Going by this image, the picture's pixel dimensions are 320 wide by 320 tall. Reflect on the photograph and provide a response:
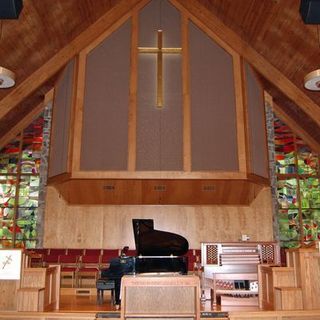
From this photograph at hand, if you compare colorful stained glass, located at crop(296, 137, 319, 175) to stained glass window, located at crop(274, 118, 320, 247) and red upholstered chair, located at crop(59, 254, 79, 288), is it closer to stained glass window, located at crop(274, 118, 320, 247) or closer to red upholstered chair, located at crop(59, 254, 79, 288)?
stained glass window, located at crop(274, 118, 320, 247)

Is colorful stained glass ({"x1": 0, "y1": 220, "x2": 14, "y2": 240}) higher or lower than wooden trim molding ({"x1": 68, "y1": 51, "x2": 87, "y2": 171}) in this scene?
lower

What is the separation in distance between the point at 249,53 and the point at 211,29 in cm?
97

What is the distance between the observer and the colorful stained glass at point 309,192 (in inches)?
398

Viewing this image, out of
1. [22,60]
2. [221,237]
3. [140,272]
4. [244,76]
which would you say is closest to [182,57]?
[244,76]

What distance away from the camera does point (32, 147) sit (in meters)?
10.4

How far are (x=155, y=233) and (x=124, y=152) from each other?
2364mm

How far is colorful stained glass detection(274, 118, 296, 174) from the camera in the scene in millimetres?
10297

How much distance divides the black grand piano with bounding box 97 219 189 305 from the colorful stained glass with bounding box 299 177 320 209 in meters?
4.67

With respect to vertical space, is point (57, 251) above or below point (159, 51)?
below

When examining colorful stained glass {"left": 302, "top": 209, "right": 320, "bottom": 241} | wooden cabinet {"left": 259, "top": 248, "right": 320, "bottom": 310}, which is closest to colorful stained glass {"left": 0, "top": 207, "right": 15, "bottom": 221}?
wooden cabinet {"left": 259, "top": 248, "right": 320, "bottom": 310}

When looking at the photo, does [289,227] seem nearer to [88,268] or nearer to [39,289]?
[88,268]

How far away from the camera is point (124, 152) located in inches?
332

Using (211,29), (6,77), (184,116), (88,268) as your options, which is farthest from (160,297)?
(211,29)

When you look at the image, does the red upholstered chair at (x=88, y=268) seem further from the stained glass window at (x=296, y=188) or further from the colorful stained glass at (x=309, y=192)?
the colorful stained glass at (x=309, y=192)
